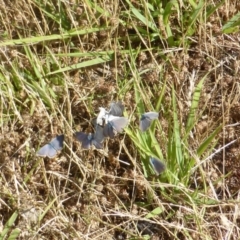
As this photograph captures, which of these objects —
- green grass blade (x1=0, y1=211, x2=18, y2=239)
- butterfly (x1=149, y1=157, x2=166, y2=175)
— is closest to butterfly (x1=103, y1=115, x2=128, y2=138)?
butterfly (x1=149, y1=157, x2=166, y2=175)

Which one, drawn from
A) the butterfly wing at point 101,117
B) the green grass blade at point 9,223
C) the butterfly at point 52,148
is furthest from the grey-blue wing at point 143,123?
the green grass blade at point 9,223

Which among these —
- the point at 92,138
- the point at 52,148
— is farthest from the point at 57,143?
the point at 92,138

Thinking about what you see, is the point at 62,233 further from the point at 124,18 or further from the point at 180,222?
the point at 124,18

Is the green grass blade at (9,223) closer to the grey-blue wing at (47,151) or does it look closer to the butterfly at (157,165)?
the grey-blue wing at (47,151)

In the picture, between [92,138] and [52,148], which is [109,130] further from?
[52,148]

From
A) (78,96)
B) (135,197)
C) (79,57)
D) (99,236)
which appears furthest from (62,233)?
(79,57)

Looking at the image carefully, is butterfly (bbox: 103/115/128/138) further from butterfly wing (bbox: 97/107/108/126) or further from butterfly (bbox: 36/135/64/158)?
butterfly (bbox: 36/135/64/158)
